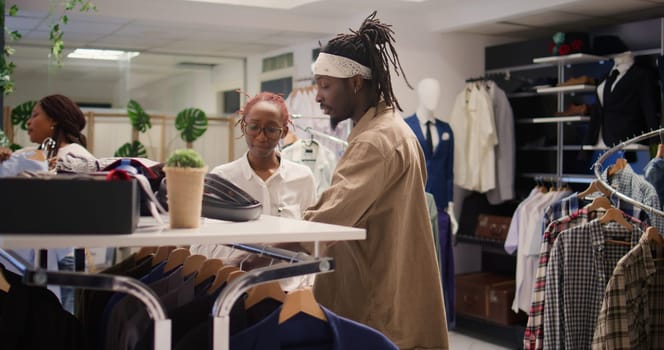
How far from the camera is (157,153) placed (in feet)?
26.6

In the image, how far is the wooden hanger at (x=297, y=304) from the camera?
160cm

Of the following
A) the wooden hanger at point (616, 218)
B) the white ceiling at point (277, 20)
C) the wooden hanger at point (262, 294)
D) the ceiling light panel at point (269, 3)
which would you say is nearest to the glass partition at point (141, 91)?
the white ceiling at point (277, 20)

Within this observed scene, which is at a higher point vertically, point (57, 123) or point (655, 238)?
point (57, 123)

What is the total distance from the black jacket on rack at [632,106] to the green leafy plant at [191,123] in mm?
3941

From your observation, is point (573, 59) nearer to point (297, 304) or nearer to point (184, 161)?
point (297, 304)

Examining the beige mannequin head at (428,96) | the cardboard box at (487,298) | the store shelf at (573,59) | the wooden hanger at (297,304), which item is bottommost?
the cardboard box at (487,298)

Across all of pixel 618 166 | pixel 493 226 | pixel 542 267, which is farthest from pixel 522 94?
pixel 542 267

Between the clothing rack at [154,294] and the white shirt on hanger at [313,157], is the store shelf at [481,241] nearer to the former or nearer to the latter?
the white shirt on hanger at [313,157]

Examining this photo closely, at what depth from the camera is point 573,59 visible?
5988 millimetres

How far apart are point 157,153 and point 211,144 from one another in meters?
0.59

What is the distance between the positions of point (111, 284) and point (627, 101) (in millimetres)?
4807

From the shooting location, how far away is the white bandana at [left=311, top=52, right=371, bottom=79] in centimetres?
232

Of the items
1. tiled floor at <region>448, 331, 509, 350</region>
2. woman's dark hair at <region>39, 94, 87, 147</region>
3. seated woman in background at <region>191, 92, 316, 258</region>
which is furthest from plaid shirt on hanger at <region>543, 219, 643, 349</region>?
woman's dark hair at <region>39, 94, 87, 147</region>

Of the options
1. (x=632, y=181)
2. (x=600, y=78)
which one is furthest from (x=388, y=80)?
(x=600, y=78)
